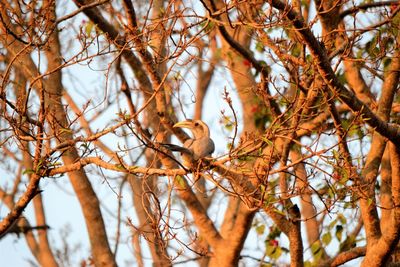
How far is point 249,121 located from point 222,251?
215 centimetres

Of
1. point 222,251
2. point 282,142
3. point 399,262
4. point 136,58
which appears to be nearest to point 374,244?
point 399,262

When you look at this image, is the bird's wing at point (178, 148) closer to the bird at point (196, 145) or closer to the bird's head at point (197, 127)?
the bird at point (196, 145)

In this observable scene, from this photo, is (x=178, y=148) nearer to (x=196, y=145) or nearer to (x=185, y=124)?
(x=196, y=145)

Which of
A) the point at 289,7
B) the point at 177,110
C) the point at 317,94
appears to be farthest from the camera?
the point at 177,110

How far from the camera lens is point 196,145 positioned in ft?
19.1

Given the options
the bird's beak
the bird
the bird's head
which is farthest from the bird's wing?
the bird's beak

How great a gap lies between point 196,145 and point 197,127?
569mm

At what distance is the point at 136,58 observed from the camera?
291 inches

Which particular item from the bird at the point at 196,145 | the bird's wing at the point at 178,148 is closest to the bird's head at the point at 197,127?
the bird at the point at 196,145

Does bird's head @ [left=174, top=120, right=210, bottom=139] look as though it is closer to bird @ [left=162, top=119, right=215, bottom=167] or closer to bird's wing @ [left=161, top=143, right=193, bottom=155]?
bird @ [left=162, top=119, right=215, bottom=167]

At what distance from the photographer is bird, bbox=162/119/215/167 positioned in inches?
218

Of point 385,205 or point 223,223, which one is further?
point 223,223

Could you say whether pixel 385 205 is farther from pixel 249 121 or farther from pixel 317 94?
pixel 249 121

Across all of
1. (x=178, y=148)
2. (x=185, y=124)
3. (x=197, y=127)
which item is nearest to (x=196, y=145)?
(x=178, y=148)
